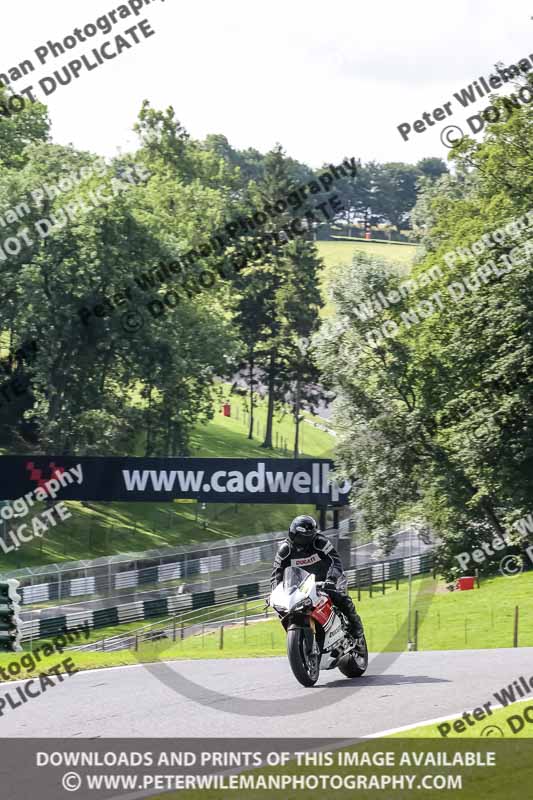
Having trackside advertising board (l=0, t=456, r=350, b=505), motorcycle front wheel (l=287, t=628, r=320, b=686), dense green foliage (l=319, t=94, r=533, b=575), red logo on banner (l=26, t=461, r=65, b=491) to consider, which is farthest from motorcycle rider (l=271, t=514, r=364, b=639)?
red logo on banner (l=26, t=461, r=65, b=491)

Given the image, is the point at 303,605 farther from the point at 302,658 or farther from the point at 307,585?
the point at 302,658

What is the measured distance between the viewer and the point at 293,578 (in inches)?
448

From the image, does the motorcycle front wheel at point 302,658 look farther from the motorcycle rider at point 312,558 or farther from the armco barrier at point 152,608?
the armco barrier at point 152,608

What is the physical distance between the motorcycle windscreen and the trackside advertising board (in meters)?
29.8

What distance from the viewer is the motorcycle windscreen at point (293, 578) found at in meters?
11.3

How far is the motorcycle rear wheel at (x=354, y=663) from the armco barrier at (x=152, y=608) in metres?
22.7

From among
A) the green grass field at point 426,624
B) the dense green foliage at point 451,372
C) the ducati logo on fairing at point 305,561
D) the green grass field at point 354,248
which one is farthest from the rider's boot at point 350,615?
the green grass field at point 354,248

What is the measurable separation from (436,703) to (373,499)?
1152 inches

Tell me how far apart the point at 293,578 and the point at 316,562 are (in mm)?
543

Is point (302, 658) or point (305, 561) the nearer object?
point (302, 658)

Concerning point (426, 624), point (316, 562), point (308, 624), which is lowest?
point (426, 624)

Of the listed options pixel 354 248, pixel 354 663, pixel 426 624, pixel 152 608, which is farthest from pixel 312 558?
pixel 354 248

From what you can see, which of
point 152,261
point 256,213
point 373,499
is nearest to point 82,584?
point 373,499
